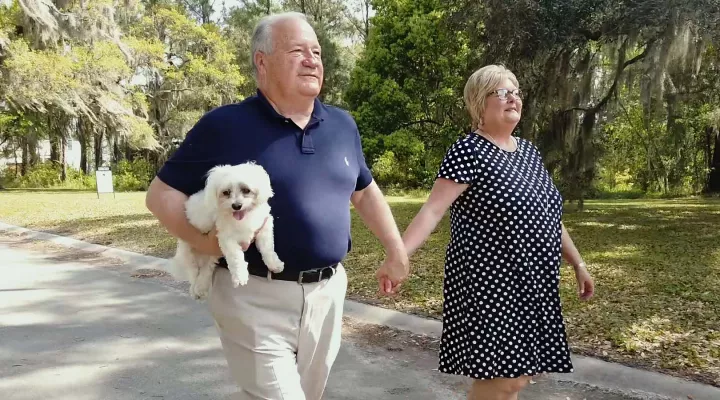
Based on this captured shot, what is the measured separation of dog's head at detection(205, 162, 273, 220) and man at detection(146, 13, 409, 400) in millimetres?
76

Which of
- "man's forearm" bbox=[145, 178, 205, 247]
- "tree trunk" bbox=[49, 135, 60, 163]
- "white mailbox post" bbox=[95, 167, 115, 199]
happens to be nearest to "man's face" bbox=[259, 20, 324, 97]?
"man's forearm" bbox=[145, 178, 205, 247]

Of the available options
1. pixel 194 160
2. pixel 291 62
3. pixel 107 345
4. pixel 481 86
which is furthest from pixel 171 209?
pixel 107 345

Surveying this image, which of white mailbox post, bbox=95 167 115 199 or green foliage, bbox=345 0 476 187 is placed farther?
green foliage, bbox=345 0 476 187

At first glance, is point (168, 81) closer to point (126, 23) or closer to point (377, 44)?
point (126, 23)

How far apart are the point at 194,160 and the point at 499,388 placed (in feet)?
5.13

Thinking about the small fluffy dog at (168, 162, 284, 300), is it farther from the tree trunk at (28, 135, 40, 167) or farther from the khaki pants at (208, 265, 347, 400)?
the tree trunk at (28, 135, 40, 167)

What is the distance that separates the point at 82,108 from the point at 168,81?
1229 cm

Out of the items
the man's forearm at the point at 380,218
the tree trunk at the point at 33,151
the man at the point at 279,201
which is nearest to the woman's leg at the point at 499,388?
the man's forearm at the point at 380,218

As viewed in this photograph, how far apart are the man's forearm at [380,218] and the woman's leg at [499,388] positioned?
66 centimetres

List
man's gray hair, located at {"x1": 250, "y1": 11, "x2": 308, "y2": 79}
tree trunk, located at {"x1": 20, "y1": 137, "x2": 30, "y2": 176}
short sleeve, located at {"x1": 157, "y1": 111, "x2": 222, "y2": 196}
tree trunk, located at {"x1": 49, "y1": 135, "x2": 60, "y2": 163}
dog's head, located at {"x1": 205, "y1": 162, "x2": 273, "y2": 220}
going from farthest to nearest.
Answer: tree trunk, located at {"x1": 20, "y1": 137, "x2": 30, "y2": 176} < tree trunk, located at {"x1": 49, "y1": 135, "x2": 60, "y2": 163} < man's gray hair, located at {"x1": 250, "y1": 11, "x2": 308, "y2": 79} < short sleeve, located at {"x1": 157, "y1": 111, "x2": 222, "y2": 196} < dog's head, located at {"x1": 205, "y1": 162, "x2": 273, "y2": 220}

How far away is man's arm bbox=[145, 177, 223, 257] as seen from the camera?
2.03 metres

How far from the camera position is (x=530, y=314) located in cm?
251

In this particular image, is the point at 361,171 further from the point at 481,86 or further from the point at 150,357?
the point at 150,357

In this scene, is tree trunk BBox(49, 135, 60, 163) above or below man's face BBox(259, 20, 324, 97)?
above
